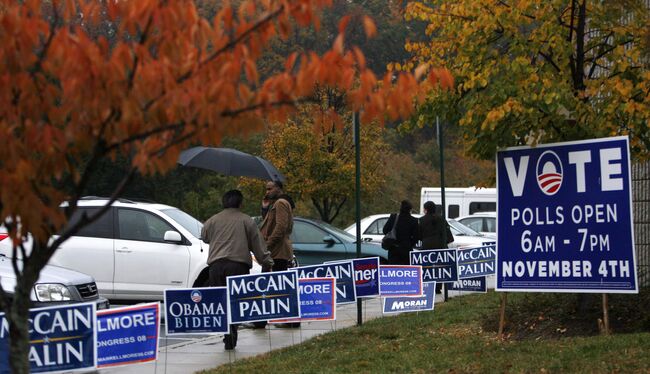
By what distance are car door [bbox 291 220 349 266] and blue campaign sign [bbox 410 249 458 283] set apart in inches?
165

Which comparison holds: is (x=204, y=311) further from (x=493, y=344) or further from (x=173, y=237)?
(x=173, y=237)

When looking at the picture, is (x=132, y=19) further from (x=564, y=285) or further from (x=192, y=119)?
(x=564, y=285)

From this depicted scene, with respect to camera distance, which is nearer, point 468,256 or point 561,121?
point 561,121

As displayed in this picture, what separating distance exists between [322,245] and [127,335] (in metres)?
11.6

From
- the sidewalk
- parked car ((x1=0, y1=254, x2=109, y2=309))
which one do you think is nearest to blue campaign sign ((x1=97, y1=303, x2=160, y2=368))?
the sidewalk

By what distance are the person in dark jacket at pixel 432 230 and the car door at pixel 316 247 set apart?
200 centimetres

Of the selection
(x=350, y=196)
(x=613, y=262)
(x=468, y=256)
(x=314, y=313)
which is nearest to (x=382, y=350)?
(x=314, y=313)

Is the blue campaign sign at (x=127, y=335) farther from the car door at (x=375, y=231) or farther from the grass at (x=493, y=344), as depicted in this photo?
the car door at (x=375, y=231)

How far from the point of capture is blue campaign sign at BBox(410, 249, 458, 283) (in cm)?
1523

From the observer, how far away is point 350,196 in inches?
1248

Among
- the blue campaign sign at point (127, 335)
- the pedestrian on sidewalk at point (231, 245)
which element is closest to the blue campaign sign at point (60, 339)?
the blue campaign sign at point (127, 335)

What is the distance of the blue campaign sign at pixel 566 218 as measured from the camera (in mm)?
9852

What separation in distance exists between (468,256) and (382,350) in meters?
5.62

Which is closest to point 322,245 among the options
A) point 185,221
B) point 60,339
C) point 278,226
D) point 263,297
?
point 185,221
